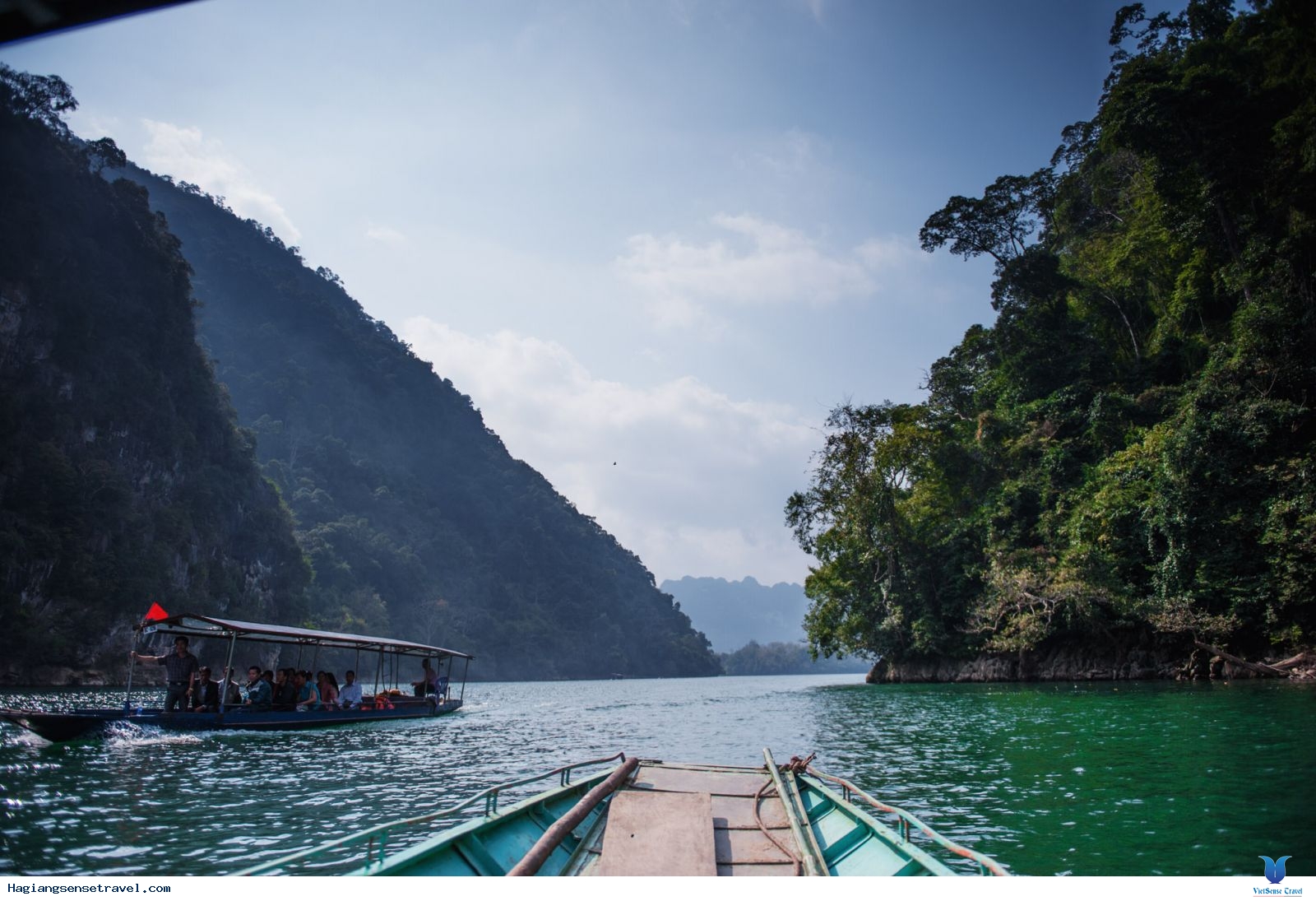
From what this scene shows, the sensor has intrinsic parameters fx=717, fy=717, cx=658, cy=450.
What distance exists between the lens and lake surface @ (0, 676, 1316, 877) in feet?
23.6

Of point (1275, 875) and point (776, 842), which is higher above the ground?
point (776, 842)

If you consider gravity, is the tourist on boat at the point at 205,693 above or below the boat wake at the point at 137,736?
above

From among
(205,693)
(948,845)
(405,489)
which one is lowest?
(205,693)

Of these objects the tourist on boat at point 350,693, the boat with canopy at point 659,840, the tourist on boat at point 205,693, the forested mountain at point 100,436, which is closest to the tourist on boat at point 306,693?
the tourist on boat at point 350,693

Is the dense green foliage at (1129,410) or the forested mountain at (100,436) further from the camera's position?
the forested mountain at (100,436)

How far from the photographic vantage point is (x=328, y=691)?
22.5 m

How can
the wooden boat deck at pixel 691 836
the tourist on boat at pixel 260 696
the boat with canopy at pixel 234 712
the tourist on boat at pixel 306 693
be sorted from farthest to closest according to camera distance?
the tourist on boat at pixel 306 693 < the tourist on boat at pixel 260 696 < the boat with canopy at pixel 234 712 < the wooden boat deck at pixel 691 836

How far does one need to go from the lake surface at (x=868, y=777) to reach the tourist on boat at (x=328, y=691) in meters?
1.26

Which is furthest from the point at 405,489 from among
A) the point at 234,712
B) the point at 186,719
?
the point at 186,719

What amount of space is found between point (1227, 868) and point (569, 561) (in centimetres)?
13855

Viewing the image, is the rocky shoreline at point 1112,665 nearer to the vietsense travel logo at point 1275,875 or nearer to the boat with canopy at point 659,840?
the vietsense travel logo at point 1275,875

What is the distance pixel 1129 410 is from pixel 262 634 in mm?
35424

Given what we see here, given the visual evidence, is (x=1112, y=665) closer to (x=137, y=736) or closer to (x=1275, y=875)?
(x=1275, y=875)

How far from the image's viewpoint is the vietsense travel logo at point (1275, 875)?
19.5 feet
